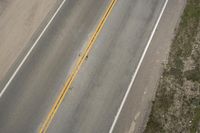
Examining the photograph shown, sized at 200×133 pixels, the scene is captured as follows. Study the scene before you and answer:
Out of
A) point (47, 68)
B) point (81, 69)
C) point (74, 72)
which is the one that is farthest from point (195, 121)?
point (47, 68)

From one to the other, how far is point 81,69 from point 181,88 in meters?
5.35

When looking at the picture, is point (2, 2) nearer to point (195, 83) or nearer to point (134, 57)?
point (134, 57)

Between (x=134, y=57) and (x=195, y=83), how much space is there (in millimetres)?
3540

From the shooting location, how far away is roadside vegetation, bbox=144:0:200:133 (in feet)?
60.4

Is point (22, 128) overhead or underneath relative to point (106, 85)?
underneath

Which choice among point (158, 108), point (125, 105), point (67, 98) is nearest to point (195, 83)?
point (158, 108)

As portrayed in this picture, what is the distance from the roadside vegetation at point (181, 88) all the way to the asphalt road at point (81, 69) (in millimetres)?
1792

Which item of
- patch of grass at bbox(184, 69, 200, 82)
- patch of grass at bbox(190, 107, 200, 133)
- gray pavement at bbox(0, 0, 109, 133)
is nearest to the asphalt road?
gray pavement at bbox(0, 0, 109, 133)

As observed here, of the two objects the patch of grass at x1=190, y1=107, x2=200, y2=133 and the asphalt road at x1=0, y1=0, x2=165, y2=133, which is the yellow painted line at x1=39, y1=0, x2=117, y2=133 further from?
the patch of grass at x1=190, y1=107, x2=200, y2=133

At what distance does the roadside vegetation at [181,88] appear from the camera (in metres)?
18.4

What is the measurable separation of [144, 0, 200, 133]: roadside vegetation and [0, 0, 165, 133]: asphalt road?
1.79 metres

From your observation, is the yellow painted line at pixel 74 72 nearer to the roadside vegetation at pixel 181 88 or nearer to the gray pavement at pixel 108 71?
the gray pavement at pixel 108 71

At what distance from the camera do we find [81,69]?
66.4 ft

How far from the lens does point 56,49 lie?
21094 mm
